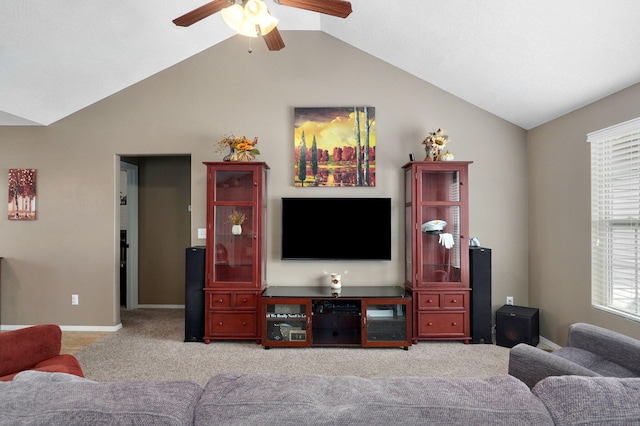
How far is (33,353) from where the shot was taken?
201cm

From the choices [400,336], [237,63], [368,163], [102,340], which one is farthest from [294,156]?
[102,340]

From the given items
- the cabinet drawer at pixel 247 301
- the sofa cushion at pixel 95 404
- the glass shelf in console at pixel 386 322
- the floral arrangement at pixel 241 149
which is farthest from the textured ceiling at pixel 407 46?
the sofa cushion at pixel 95 404

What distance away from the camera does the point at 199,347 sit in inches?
141

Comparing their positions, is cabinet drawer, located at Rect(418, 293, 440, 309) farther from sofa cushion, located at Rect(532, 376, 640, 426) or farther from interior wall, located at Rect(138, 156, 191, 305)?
interior wall, located at Rect(138, 156, 191, 305)

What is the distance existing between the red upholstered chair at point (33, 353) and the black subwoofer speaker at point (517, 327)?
12.0 feet

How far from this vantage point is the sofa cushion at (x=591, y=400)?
2.66 feet

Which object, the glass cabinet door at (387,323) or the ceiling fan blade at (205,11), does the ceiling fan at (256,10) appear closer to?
the ceiling fan blade at (205,11)

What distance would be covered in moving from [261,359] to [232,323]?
58 centimetres

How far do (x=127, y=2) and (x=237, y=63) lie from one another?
4.37 feet

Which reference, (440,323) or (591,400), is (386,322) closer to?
(440,323)

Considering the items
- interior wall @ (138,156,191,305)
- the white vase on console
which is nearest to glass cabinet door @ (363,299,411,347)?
the white vase on console

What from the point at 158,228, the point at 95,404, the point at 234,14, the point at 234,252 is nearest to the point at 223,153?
the point at 234,252

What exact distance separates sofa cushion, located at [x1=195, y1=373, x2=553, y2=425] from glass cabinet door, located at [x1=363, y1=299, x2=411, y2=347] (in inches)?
107

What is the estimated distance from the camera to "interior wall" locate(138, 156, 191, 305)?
5.13 metres
